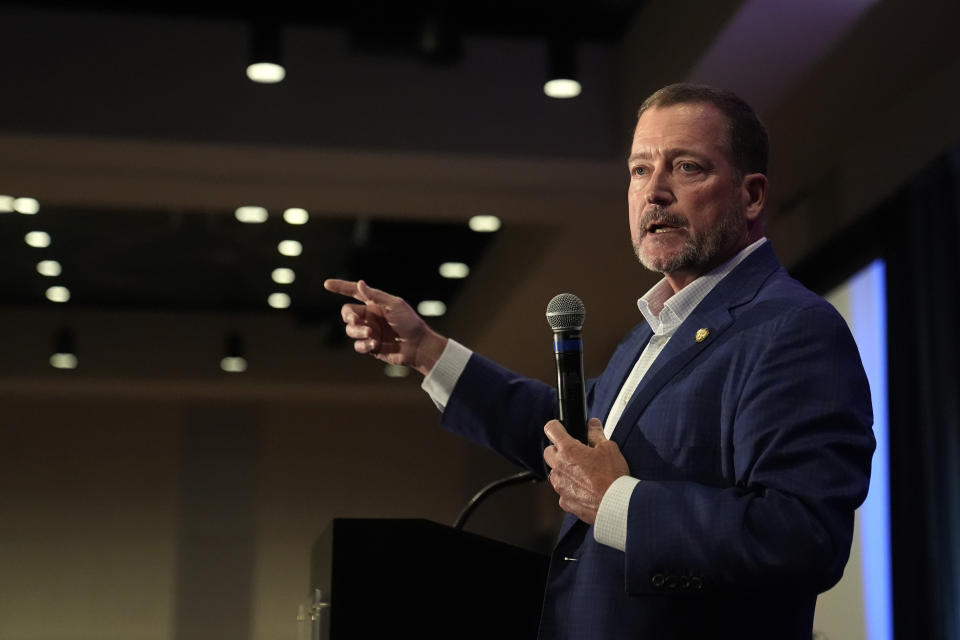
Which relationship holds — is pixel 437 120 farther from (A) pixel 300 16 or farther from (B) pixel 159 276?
(B) pixel 159 276

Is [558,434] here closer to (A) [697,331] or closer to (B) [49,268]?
(A) [697,331]

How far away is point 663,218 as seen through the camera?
1.79 metres

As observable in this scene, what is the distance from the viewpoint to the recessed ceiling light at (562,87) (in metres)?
5.83

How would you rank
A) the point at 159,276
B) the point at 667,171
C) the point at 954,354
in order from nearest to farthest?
the point at 667,171, the point at 954,354, the point at 159,276

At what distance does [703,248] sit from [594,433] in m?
0.34

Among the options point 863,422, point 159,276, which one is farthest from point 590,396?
point 159,276

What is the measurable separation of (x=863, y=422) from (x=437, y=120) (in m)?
4.71

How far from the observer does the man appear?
1464 mm

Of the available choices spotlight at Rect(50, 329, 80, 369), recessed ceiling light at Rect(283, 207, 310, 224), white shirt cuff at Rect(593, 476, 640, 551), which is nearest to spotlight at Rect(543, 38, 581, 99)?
recessed ceiling light at Rect(283, 207, 310, 224)

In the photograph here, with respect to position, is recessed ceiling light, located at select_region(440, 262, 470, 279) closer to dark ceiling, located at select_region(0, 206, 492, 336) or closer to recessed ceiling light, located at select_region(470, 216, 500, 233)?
dark ceiling, located at select_region(0, 206, 492, 336)

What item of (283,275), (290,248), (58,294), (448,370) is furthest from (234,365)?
(448,370)

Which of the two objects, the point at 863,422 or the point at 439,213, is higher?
the point at 439,213

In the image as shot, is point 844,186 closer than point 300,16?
No

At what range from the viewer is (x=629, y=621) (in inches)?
62.2
